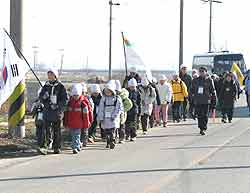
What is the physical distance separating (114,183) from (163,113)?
11.6 m

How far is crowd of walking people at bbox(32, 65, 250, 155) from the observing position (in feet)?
46.6

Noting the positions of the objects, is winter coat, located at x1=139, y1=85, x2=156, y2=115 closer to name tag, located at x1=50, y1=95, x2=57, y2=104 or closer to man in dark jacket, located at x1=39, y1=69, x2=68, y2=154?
man in dark jacket, located at x1=39, y1=69, x2=68, y2=154

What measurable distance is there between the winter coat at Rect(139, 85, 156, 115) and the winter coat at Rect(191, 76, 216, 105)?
1304 mm

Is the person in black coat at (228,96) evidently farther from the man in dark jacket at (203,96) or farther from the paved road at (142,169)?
the paved road at (142,169)

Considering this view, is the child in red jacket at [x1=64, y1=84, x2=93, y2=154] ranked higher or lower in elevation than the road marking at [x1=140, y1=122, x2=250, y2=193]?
higher

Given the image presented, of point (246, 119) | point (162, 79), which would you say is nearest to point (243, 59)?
point (246, 119)

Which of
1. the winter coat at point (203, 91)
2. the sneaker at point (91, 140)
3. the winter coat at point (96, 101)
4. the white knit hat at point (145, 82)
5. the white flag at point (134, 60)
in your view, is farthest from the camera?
the white flag at point (134, 60)

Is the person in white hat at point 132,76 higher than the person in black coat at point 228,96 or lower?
higher

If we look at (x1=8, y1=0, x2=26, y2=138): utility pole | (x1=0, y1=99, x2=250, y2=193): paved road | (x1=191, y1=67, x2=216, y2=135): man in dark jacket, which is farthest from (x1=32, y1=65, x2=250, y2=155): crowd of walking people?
(x1=8, y1=0, x2=26, y2=138): utility pole

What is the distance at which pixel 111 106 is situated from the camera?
1542cm

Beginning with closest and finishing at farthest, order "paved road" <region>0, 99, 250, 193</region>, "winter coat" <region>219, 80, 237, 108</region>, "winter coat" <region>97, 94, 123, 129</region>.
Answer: "paved road" <region>0, 99, 250, 193</region> < "winter coat" <region>97, 94, 123, 129</region> < "winter coat" <region>219, 80, 237, 108</region>

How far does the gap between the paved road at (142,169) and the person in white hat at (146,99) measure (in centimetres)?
165

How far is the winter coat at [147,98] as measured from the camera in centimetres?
1877

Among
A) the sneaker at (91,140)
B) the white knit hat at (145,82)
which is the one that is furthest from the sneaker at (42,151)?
the white knit hat at (145,82)
